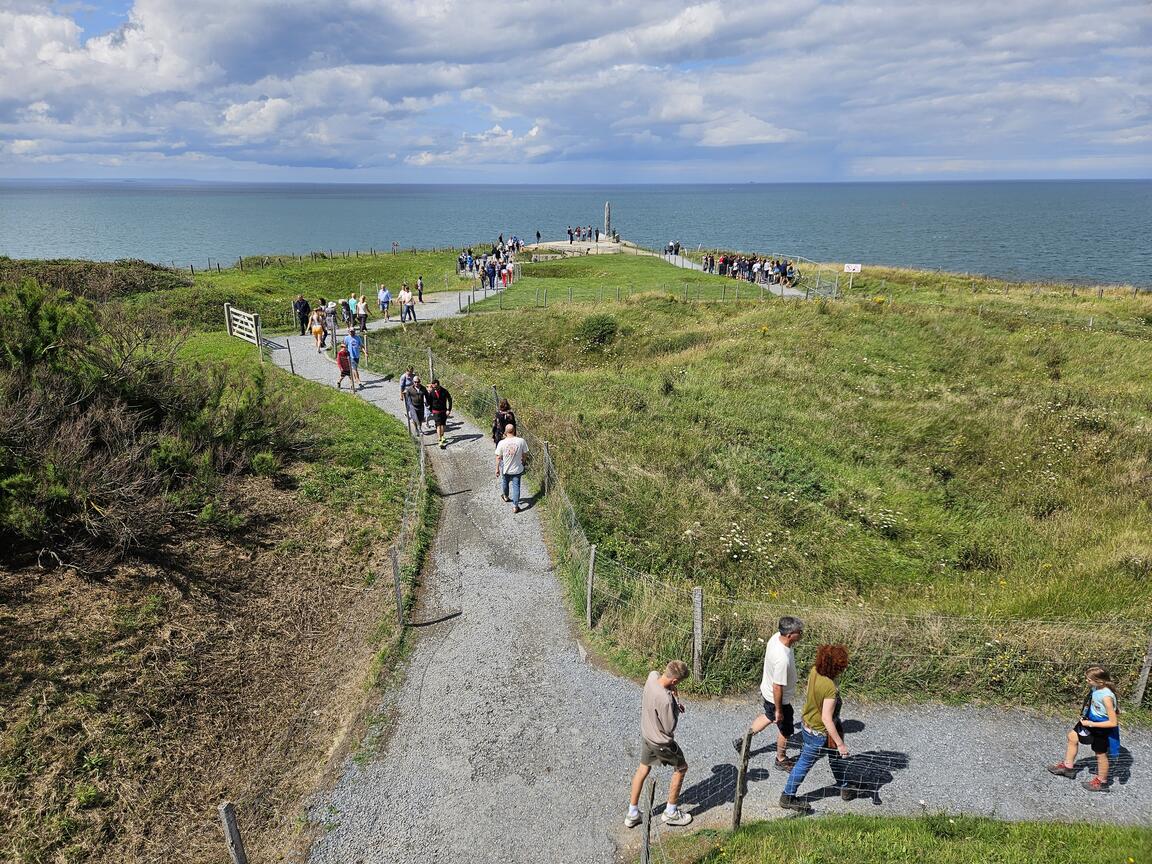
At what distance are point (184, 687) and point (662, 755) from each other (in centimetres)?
667

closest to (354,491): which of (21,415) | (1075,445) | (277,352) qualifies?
(21,415)

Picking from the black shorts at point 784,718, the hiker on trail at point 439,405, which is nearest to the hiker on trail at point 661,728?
the black shorts at point 784,718

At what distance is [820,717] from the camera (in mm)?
7504

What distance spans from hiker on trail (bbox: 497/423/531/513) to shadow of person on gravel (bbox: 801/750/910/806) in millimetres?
8219

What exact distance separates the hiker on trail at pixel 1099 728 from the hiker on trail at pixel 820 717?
3.00 metres

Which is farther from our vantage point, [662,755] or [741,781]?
[662,755]

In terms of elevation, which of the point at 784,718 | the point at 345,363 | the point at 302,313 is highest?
the point at 302,313

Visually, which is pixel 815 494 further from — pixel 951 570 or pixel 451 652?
pixel 451 652

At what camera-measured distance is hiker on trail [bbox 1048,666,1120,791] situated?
7.90 metres

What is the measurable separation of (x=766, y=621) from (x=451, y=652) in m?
4.83

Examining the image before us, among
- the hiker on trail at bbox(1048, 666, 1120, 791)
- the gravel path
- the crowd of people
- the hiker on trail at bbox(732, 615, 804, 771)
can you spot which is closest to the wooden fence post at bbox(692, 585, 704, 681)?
the gravel path

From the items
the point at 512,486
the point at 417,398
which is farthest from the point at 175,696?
the point at 417,398

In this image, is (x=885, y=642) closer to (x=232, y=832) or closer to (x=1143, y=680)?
(x=1143, y=680)

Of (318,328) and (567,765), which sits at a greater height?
(318,328)
